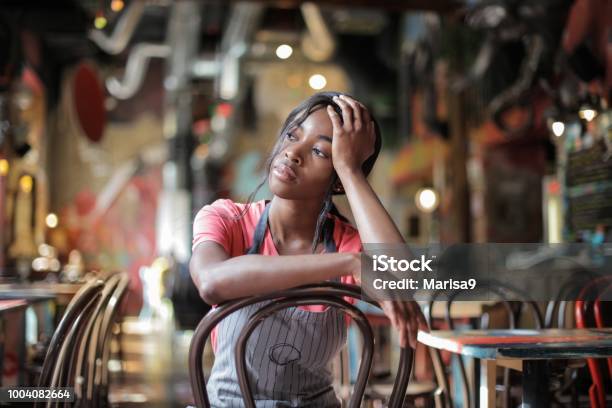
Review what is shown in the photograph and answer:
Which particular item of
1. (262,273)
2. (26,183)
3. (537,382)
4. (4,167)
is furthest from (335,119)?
(26,183)

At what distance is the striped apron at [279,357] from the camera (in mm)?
1540

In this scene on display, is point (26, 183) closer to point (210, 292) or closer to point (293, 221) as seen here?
point (293, 221)

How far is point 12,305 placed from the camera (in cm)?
195

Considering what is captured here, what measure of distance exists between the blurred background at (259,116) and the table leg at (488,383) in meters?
0.53

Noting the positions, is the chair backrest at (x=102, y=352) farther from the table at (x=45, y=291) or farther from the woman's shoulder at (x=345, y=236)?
the woman's shoulder at (x=345, y=236)

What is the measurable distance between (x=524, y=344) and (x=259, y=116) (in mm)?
7970

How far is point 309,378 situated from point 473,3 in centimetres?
405

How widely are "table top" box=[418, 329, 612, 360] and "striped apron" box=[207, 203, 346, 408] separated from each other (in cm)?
21

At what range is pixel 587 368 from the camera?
2.11m

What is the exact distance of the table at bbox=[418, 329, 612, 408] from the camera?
1.60m

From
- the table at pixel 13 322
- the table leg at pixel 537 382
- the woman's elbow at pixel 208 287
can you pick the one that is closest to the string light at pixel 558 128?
the table leg at pixel 537 382

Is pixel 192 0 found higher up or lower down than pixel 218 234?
higher up

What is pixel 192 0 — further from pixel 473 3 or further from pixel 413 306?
pixel 413 306

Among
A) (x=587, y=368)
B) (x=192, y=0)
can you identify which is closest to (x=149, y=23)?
(x=192, y=0)
